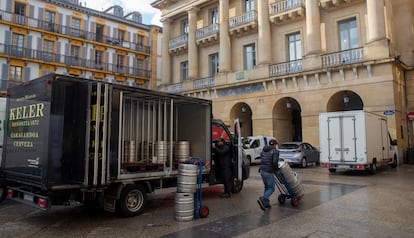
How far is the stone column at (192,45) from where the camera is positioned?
3043cm

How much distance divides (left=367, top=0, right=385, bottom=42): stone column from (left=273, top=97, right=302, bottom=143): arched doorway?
22.4ft

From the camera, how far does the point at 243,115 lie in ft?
91.1

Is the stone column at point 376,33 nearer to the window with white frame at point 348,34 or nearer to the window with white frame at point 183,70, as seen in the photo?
the window with white frame at point 348,34

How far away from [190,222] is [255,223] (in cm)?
132

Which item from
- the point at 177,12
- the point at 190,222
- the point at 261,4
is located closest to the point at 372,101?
the point at 261,4

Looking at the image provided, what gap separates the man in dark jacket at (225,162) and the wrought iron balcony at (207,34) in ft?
69.6

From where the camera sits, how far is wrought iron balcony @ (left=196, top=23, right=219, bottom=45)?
94.7 feet

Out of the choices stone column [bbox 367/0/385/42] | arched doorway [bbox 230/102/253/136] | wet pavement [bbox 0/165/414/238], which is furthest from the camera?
arched doorway [bbox 230/102/253/136]

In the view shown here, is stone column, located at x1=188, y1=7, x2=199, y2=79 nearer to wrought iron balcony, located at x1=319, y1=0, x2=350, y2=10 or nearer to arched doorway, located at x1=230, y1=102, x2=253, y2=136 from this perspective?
arched doorway, located at x1=230, y1=102, x2=253, y2=136

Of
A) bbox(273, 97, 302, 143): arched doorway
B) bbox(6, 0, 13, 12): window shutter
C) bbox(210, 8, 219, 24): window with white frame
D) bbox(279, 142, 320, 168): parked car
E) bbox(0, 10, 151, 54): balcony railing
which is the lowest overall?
bbox(279, 142, 320, 168): parked car

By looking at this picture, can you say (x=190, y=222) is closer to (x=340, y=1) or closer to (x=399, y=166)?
(x=399, y=166)

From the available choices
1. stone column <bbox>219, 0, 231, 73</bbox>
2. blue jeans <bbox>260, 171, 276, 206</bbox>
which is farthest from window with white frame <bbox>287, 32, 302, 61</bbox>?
blue jeans <bbox>260, 171, 276, 206</bbox>

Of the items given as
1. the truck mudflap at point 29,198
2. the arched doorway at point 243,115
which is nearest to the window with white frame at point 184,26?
the arched doorway at point 243,115

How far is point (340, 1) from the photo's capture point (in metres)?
21.6
